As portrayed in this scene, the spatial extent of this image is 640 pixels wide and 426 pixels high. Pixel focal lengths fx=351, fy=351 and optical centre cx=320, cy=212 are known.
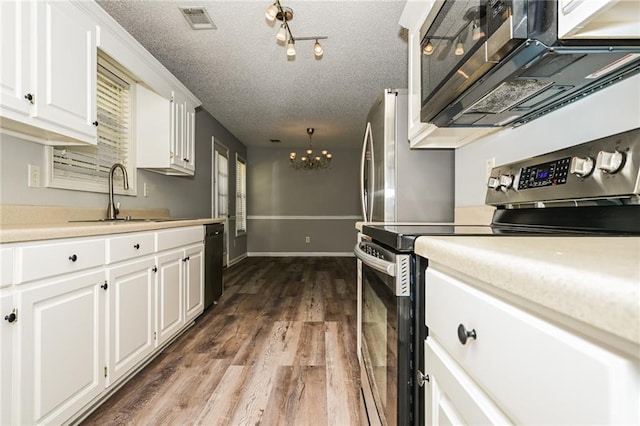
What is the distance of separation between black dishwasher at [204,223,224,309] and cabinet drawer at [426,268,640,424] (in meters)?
2.78

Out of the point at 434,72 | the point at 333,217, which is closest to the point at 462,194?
the point at 434,72

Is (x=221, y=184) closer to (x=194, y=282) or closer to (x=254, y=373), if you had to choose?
(x=194, y=282)

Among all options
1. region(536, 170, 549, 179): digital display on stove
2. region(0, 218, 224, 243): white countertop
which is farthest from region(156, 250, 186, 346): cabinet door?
region(536, 170, 549, 179): digital display on stove

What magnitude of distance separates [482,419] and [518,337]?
0.18 metres

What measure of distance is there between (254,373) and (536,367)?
1854 mm

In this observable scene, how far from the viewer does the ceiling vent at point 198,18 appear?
2367mm

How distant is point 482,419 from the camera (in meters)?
0.54

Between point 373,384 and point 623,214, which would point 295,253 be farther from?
point 623,214

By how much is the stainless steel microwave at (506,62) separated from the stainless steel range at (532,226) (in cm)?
18

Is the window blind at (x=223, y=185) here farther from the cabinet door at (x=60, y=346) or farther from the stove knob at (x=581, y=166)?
the stove knob at (x=581, y=166)

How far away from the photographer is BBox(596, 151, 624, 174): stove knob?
833 millimetres

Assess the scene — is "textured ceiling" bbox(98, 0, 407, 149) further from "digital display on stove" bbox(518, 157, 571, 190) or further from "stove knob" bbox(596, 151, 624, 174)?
"stove knob" bbox(596, 151, 624, 174)

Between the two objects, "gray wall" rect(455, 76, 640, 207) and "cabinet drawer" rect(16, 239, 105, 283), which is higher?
"gray wall" rect(455, 76, 640, 207)

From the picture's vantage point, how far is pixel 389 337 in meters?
1.04
